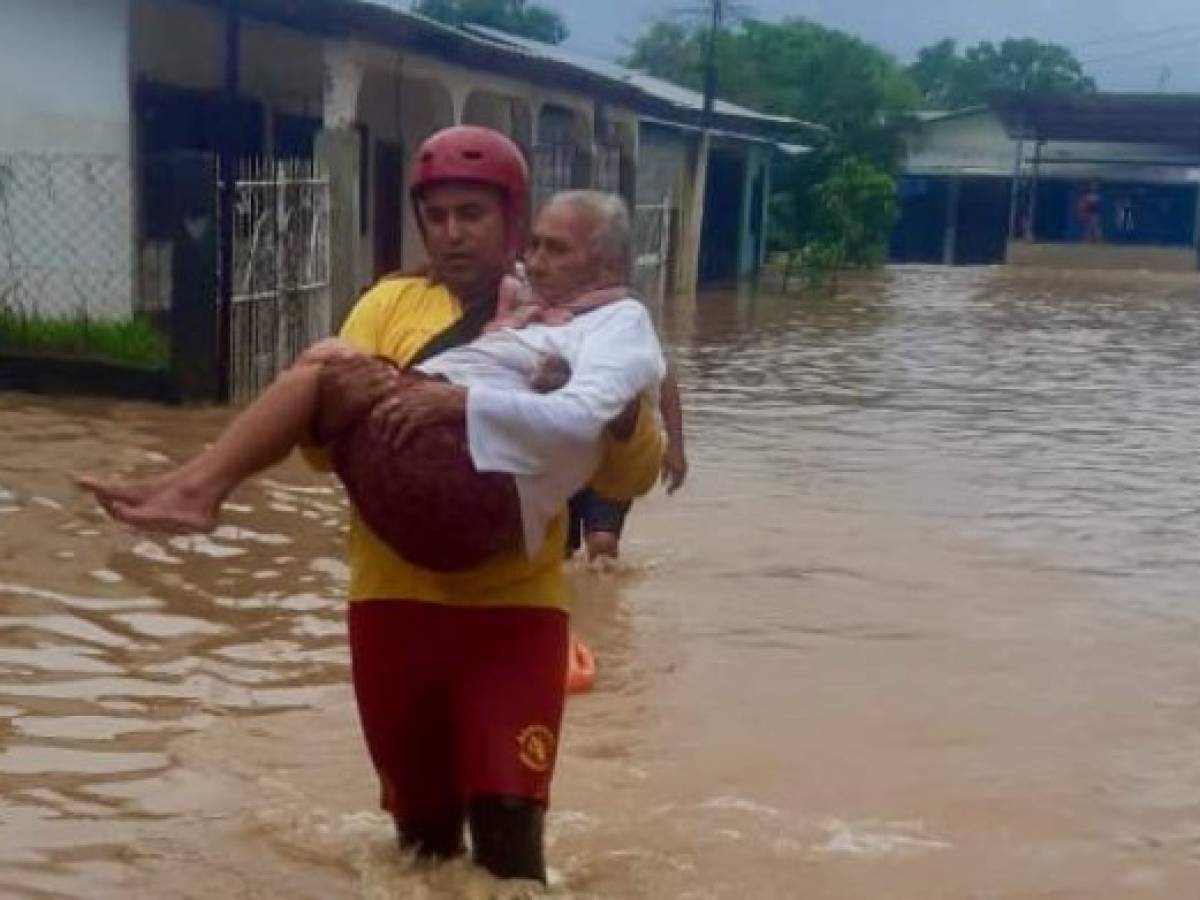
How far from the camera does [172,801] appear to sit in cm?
498

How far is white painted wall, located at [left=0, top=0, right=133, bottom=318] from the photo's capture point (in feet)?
42.3

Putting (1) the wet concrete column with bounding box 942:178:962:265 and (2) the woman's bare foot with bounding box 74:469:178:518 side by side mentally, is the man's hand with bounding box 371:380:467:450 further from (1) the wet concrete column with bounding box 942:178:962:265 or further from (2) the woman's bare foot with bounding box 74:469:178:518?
(1) the wet concrete column with bounding box 942:178:962:265

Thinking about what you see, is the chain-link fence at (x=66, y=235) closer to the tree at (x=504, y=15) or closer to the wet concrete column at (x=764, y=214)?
the wet concrete column at (x=764, y=214)

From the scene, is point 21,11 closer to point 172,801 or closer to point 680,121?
point 172,801

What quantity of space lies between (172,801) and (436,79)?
14.5 m

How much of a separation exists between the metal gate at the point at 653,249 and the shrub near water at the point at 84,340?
1321 cm

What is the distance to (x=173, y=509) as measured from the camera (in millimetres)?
3428

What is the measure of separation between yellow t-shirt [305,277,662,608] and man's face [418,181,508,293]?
7cm

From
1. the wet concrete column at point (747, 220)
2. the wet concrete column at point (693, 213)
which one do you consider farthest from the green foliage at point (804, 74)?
the wet concrete column at point (693, 213)

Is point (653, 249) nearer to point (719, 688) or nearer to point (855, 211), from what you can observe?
point (855, 211)

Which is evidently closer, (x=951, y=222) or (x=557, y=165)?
(x=557, y=165)

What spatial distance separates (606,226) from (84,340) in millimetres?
9236

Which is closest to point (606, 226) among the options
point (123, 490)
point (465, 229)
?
point (465, 229)

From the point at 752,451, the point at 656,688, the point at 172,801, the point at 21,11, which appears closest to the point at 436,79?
the point at 21,11
